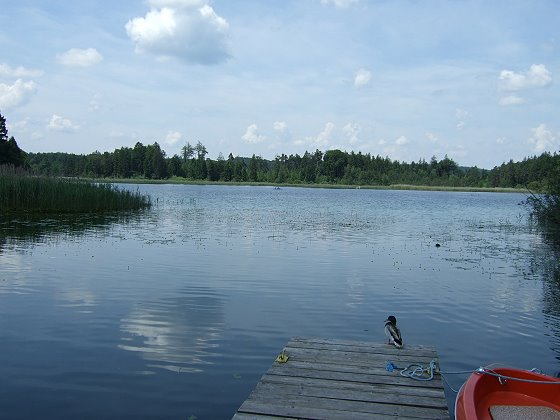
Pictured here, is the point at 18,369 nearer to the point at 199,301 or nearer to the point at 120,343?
the point at 120,343

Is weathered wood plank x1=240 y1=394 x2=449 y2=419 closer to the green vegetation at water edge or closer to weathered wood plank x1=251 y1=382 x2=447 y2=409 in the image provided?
weathered wood plank x1=251 y1=382 x2=447 y2=409

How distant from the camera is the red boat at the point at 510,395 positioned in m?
5.93

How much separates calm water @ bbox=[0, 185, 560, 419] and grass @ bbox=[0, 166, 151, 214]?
6.91 m

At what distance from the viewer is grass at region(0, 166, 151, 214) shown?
30.4 metres

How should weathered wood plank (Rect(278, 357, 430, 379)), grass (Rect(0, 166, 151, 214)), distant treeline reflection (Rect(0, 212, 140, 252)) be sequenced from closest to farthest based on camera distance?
weathered wood plank (Rect(278, 357, 430, 379))
distant treeline reflection (Rect(0, 212, 140, 252))
grass (Rect(0, 166, 151, 214))

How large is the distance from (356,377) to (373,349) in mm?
1337

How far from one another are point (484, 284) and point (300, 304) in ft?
22.2

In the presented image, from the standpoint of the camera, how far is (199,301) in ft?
41.5

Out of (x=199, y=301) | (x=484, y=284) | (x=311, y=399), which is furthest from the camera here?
(x=484, y=284)

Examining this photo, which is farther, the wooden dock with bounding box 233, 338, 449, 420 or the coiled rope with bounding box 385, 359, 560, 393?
the coiled rope with bounding box 385, 359, 560, 393

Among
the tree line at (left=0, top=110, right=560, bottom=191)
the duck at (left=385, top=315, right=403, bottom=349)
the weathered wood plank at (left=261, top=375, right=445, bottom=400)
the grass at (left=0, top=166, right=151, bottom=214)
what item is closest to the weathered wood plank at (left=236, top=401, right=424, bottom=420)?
the weathered wood plank at (left=261, top=375, right=445, bottom=400)

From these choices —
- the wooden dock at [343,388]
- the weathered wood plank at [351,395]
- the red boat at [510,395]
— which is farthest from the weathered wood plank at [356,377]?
the red boat at [510,395]

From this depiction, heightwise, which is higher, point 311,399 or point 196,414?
point 311,399

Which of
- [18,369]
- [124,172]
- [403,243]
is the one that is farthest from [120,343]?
[124,172]
